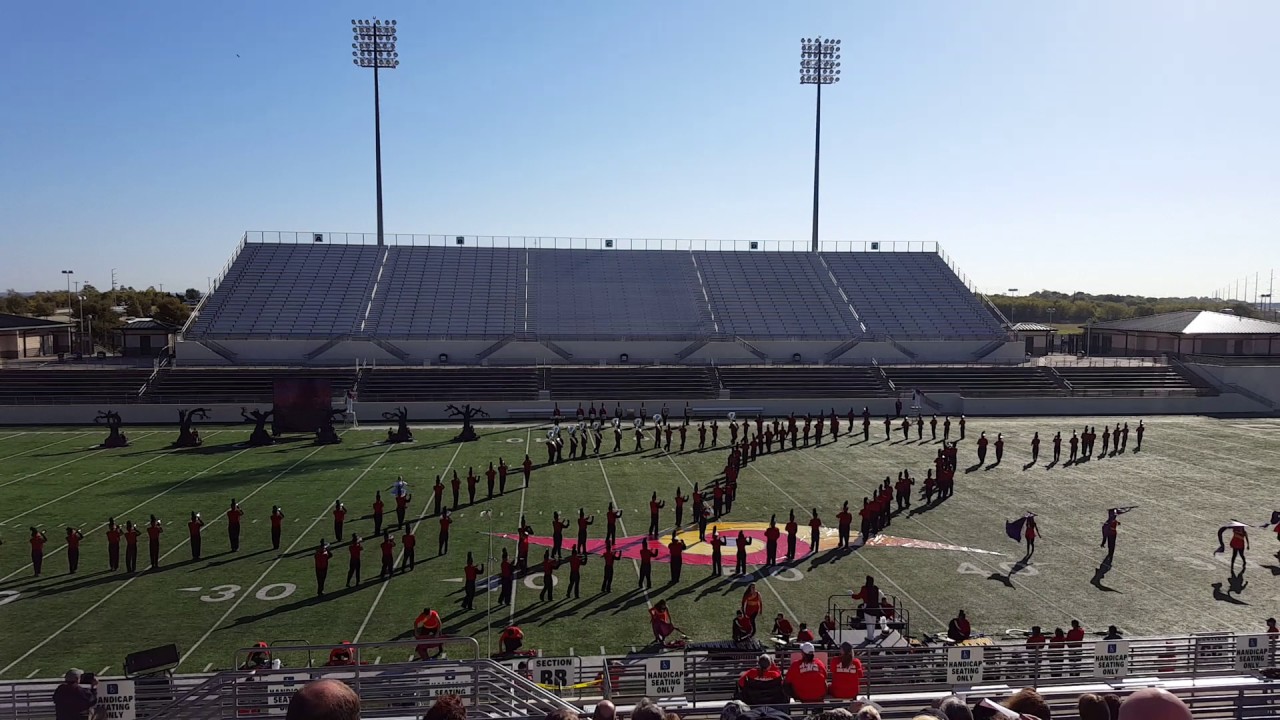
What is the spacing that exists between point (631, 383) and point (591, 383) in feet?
5.82

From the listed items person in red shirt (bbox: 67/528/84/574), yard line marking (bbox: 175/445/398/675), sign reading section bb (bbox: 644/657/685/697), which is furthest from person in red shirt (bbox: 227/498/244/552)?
sign reading section bb (bbox: 644/657/685/697)

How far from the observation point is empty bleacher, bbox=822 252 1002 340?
51.7 meters

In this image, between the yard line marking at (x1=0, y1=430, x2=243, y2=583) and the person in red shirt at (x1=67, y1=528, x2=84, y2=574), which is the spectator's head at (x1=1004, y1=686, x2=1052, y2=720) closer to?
the person in red shirt at (x1=67, y1=528, x2=84, y2=574)

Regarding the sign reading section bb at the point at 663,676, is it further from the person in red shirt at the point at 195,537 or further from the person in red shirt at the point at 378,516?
the person in red shirt at the point at 195,537

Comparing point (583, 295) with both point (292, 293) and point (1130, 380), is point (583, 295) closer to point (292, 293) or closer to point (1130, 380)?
point (292, 293)

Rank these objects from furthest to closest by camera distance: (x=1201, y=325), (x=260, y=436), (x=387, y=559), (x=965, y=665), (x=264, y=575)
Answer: (x=1201, y=325) → (x=260, y=436) → (x=264, y=575) → (x=387, y=559) → (x=965, y=665)

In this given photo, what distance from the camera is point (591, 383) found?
3981cm

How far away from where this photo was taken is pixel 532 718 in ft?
20.0

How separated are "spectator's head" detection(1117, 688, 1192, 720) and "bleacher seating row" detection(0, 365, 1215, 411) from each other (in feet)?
112

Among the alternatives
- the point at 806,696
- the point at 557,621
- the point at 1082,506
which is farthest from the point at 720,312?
the point at 806,696

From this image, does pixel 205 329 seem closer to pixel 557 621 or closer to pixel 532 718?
pixel 557 621

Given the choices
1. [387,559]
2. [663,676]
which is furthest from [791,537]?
[663,676]

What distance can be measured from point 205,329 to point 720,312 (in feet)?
91.9

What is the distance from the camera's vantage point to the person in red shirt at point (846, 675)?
24.8 feet
